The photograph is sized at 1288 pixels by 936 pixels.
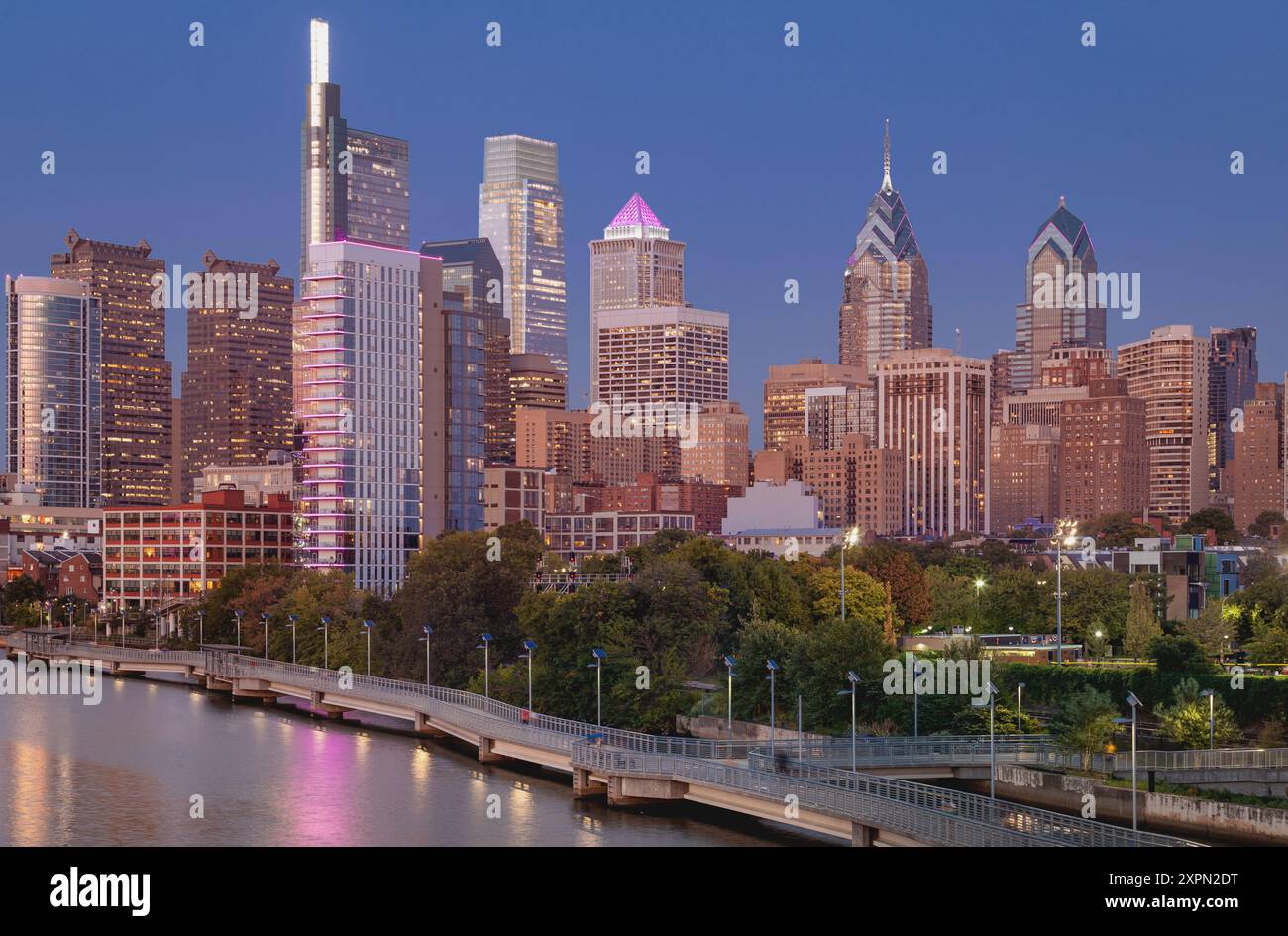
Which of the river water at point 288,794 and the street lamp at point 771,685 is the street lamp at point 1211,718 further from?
the river water at point 288,794

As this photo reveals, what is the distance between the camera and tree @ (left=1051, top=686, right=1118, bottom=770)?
59844 mm

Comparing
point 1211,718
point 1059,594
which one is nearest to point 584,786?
point 1211,718

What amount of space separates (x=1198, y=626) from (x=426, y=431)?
124200mm

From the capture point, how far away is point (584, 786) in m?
59.7

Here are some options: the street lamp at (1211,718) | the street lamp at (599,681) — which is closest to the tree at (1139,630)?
the street lamp at (1211,718)

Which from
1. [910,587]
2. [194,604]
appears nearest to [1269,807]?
[910,587]

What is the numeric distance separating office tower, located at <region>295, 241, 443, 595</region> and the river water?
93.7m

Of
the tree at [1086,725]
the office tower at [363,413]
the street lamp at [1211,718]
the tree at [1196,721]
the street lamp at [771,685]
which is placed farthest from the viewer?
the office tower at [363,413]

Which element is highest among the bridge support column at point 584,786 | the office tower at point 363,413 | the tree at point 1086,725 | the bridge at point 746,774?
the office tower at point 363,413

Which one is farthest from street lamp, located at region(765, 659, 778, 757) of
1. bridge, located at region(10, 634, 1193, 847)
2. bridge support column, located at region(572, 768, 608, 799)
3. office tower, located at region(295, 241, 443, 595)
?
office tower, located at region(295, 241, 443, 595)

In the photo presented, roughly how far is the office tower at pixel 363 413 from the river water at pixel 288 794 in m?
93.7

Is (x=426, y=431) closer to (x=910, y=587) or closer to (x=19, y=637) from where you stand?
(x=19, y=637)

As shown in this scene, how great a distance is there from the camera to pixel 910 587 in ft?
342

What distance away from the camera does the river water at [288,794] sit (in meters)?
53.6
